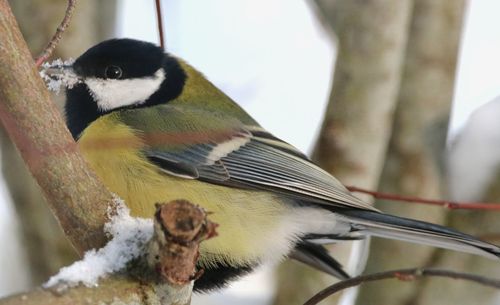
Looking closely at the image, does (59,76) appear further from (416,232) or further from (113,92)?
(416,232)

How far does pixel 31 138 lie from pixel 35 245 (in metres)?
1.86

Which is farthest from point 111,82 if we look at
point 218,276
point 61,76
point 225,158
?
point 218,276

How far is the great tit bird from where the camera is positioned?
196cm

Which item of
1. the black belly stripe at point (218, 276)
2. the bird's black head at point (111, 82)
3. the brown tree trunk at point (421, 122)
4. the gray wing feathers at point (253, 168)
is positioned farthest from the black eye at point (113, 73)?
the brown tree trunk at point (421, 122)

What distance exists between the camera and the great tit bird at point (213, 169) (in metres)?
1.96

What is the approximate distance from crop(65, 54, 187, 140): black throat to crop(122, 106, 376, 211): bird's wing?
100 mm

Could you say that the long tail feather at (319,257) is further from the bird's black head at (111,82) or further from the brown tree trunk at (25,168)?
the brown tree trunk at (25,168)

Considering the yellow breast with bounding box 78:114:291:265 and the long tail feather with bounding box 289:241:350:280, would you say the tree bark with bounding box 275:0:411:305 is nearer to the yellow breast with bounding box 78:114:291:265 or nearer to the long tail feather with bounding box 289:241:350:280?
the long tail feather with bounding box 289:241:350:280

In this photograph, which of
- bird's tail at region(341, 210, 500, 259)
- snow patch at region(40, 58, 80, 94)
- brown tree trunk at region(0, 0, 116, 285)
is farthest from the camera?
brown tree trunk at region(0, 0, 116, 285)

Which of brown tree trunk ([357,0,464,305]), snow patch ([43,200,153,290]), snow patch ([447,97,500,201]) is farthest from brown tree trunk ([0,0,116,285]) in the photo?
snow patch ([43,200,153,290])

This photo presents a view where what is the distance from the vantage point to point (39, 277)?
3109 mm

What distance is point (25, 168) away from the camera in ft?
9.73

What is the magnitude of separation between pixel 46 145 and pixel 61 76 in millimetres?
896

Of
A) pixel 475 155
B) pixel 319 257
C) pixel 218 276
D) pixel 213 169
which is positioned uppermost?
pixel 475 155
